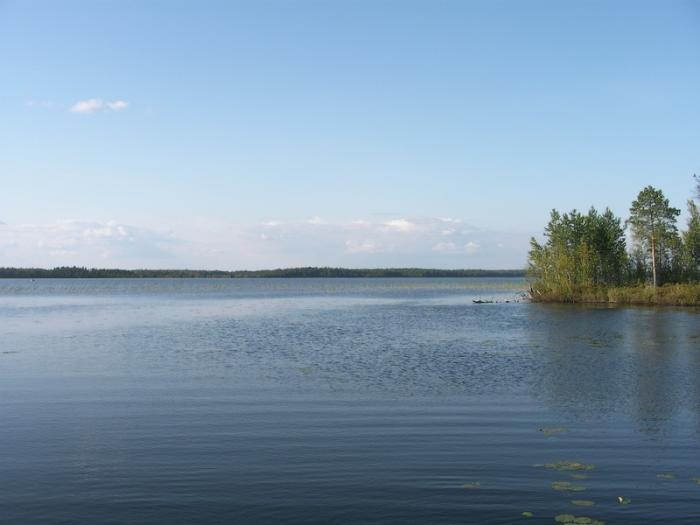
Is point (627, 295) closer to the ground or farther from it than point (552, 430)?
farther from it

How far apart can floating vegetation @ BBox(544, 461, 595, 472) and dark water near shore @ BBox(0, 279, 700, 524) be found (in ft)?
0.72

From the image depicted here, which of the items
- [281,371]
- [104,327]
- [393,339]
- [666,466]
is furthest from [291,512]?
[104,327]

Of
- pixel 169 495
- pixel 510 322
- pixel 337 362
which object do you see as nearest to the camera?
pixel 169 495

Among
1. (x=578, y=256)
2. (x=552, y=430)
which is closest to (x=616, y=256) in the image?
(x=578, y=256)

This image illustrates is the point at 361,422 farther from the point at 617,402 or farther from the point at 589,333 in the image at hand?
the point at 589,333

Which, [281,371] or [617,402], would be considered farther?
[281,371]

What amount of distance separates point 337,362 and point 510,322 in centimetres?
2369

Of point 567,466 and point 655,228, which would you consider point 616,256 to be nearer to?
point 655,228

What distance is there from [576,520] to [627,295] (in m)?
60.4

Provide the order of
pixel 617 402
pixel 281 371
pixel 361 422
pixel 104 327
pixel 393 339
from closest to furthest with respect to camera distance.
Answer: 1. pixel 361 422
2. pixel 617 402
3. pixel 281 371
4. pixel 393 339
5. pixel 104 327

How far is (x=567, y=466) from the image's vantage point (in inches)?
491

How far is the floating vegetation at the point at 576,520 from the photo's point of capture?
9.69 metres

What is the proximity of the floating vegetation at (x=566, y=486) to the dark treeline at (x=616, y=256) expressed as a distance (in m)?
57.4

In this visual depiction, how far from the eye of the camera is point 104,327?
144 ft
